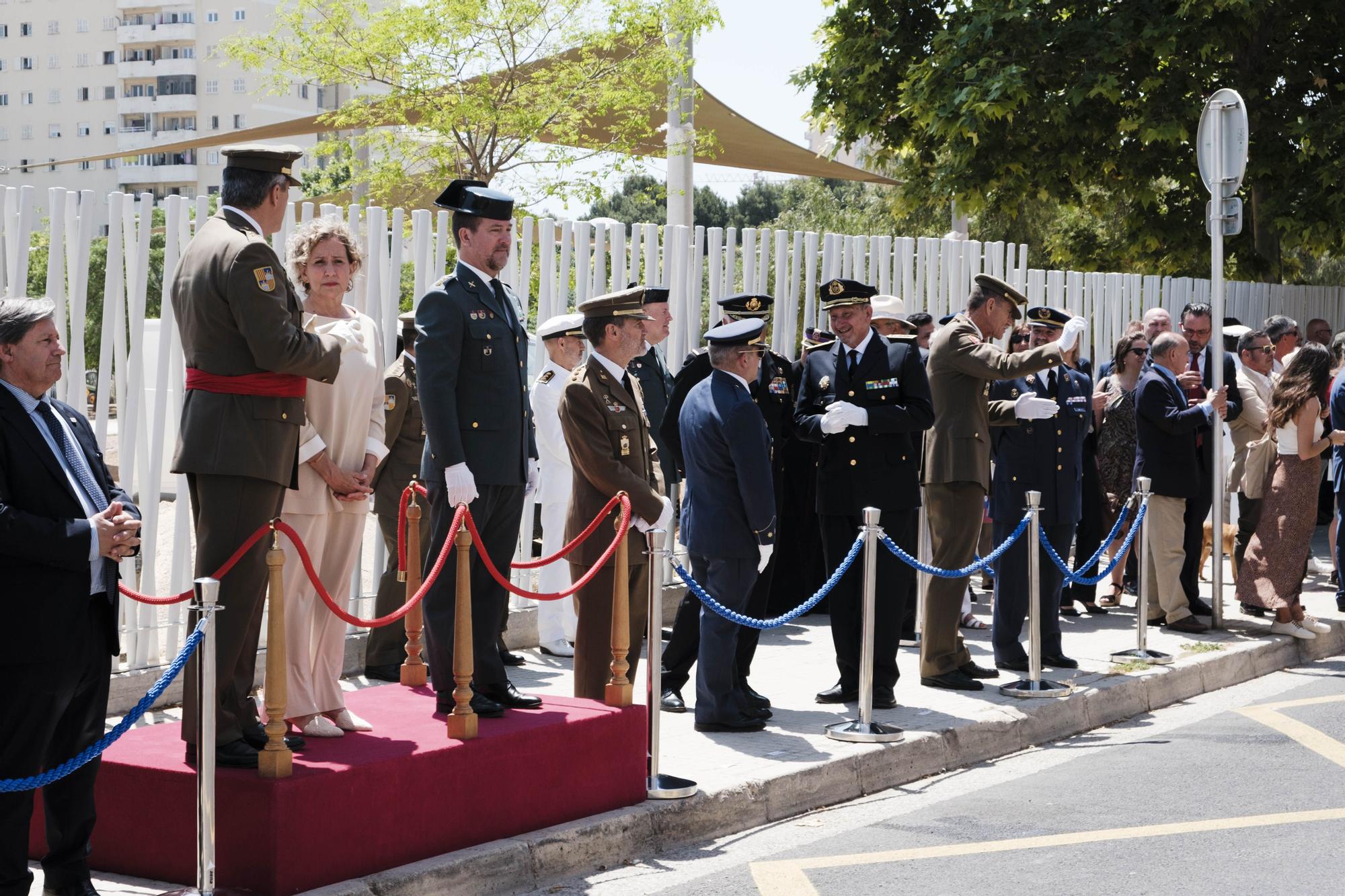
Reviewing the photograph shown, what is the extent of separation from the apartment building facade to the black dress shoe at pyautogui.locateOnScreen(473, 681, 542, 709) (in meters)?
99.8

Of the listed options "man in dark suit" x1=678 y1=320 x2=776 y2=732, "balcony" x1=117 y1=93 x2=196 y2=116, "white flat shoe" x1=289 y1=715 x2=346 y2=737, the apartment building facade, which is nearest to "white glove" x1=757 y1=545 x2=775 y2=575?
"man in dark suit" x1=678 y1=320 x2=776 y2=732

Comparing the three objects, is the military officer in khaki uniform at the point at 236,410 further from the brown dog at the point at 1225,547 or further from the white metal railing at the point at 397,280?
the brown dog at the point at 1225,547

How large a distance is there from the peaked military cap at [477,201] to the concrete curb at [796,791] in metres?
2.44

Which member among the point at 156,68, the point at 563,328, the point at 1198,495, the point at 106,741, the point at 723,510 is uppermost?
the point at 156,68

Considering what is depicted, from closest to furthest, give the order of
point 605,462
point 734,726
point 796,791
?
point 796,791 < point 605,462 < point 734,726

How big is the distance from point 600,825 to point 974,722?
264 centimetres

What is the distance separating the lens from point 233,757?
16.8ft

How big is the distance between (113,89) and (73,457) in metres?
108

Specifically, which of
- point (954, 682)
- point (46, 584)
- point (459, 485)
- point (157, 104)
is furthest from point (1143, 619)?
point (157, 104)

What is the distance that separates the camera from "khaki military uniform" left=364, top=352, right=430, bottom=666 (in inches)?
328

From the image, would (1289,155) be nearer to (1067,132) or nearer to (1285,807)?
(1067,132)

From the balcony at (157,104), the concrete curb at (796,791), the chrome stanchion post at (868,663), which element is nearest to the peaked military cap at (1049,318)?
the concrete curb at (796,791)

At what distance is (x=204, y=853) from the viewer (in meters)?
4.72

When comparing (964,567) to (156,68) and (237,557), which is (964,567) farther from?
(156,68)
